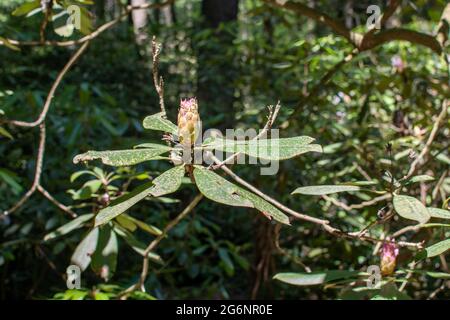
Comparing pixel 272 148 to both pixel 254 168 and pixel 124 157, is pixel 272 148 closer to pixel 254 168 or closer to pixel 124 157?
pixel 124 157

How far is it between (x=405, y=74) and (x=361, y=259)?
3.03 feet

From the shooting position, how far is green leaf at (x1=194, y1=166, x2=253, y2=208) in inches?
42.4

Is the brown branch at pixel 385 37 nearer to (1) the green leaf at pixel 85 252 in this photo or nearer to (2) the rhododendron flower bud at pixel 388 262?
(2) the rhododendron flower bud at pixel 388 262

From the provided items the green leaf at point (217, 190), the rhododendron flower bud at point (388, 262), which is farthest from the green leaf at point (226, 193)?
the rhododendron flower bud at point (388, 262)

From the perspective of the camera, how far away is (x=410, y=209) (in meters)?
1.26

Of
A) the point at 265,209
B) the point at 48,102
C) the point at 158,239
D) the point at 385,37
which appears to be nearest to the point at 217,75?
the point at 385,37

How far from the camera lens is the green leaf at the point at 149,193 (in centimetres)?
111

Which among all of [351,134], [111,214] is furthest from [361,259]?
[111,214]

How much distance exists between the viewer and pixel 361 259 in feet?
9.74

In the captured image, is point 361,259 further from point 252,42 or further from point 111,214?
point 111,214

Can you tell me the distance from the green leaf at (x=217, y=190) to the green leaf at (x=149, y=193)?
0.13ft

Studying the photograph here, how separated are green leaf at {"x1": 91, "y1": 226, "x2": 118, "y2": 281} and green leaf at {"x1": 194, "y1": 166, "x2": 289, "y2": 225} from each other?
0.81 metres

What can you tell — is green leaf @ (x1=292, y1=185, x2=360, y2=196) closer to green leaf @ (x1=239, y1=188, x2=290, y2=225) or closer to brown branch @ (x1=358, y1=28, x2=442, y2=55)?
green leaf @ (x1=239, y1=188, x2=290, y2=225)

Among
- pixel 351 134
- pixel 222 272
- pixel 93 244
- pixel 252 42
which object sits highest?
pixel 252 42
